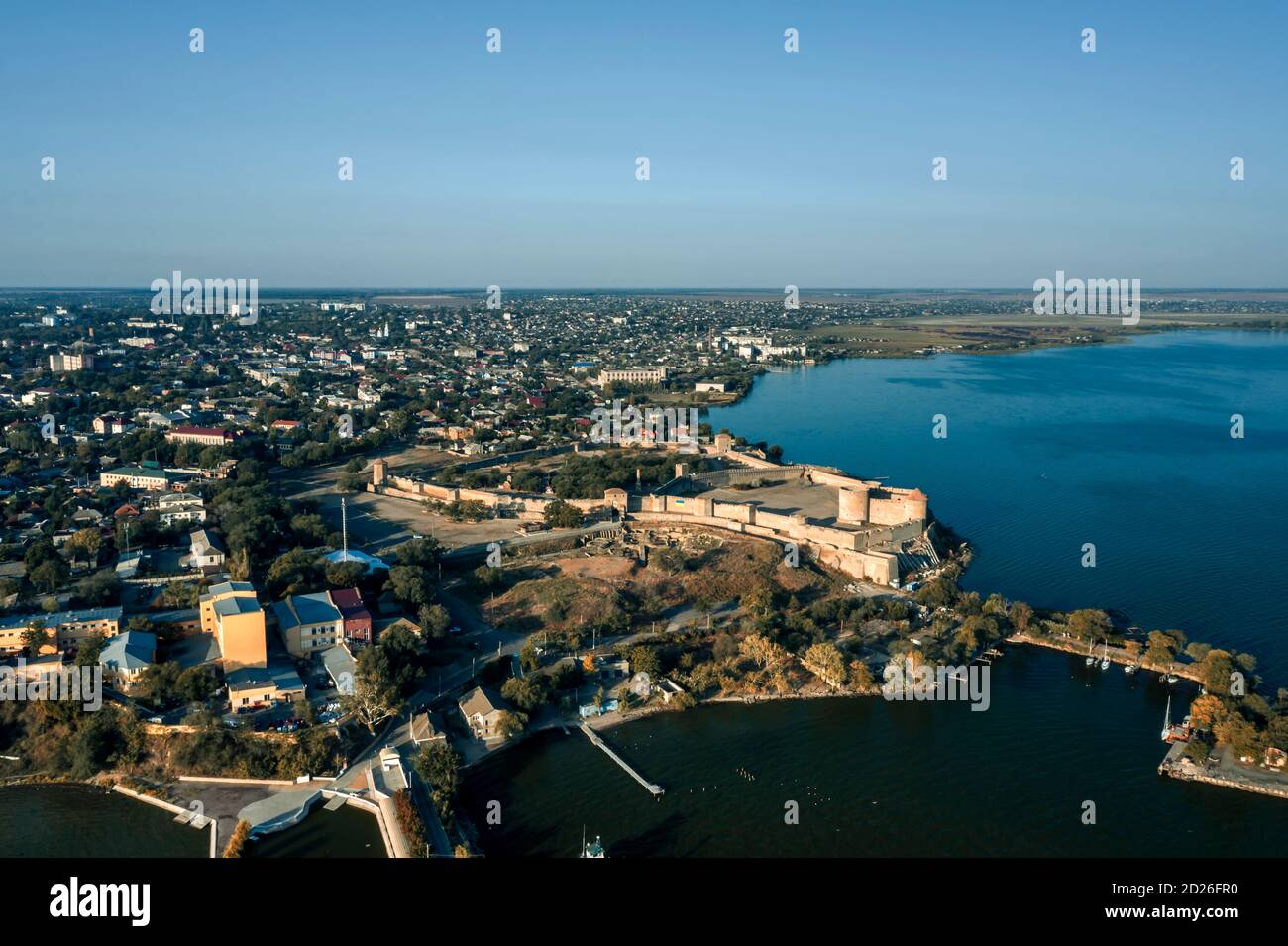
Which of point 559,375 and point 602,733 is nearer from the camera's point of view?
point 602,733

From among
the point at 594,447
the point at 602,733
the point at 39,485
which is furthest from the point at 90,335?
the point at 602,733

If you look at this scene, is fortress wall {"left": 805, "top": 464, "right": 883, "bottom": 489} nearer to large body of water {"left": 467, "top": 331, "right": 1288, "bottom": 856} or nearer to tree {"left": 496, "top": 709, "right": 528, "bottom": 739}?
large body of water {"left": 467, "top": 331, "right": 1288, "bottom": 856}

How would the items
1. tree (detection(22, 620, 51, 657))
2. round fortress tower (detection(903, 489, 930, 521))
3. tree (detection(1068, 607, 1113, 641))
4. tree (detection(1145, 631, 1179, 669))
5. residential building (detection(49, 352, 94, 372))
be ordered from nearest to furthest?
1. tree (detection(22, 620, 51, 657))
2. tree (detection(1145, 631, 1179, 669))
3. tree (detection(1068, 607, 1113, 641))
4. round fortress tower (detection(903, 489, 930, 521))
5. residential building (detection(49, 352, 94, 372))

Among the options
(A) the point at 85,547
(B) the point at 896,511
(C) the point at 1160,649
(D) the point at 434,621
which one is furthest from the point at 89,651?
(C) the point at 1160,649

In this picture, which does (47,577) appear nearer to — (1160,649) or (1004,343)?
(1160,649)

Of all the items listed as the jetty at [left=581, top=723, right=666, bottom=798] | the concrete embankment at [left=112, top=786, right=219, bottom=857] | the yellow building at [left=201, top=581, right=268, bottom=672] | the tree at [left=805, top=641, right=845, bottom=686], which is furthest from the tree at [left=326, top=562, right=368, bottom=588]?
the tree at [left=805, top=641, right=845, bottom=686]
